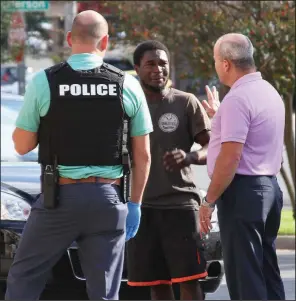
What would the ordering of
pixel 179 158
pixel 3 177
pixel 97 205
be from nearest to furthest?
pixel 97 205
pixel 179 158
pixel 3 177

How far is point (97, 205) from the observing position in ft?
17.7

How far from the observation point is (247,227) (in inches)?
244

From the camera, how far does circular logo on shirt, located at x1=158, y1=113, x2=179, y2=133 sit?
689 centimetres

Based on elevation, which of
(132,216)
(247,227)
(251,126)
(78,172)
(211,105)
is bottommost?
(247,227)

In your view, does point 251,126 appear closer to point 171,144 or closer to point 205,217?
point 205,217

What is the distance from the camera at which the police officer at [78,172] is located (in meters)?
5.41

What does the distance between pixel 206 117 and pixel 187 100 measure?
17 centimetres

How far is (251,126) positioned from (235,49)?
0.46 meters

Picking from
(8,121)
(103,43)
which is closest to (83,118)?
(103,43)

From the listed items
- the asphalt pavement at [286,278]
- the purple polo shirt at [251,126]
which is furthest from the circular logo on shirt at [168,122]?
the asphalt pavement at [286,278]

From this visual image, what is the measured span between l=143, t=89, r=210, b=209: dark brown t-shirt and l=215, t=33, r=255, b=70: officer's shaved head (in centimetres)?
69

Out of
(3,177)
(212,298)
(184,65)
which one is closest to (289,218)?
(184,65)

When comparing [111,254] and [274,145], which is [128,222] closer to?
[111,254]

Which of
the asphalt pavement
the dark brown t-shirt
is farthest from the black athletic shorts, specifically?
the asphalt pavement
